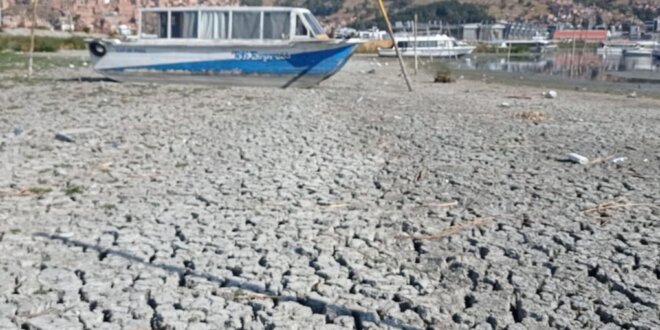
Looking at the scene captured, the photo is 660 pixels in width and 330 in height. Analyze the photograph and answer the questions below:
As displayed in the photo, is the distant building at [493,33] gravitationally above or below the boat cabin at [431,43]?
above

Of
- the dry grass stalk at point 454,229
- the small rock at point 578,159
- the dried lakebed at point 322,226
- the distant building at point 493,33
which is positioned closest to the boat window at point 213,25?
the dried lakebed at point 322,226

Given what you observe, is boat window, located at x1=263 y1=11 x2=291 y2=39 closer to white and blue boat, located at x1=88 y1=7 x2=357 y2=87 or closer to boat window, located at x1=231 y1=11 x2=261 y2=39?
white and blue boat, located at x1=88 y1=7 x2=357 y2=87

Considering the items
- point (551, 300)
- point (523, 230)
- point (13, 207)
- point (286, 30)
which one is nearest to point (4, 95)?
point (286, 30)

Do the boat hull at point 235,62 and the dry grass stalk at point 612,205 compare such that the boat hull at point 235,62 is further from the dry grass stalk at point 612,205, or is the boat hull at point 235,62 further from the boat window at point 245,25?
the dry grass stalk at point 612,205

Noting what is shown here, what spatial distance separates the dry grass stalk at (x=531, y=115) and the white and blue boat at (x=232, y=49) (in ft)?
18.4

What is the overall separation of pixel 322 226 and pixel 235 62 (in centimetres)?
1346

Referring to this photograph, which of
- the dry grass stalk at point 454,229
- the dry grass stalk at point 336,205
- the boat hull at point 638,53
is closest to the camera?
the dry grass stalk at point 454,229

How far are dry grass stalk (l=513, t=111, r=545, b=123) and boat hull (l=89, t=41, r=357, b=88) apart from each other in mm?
5620

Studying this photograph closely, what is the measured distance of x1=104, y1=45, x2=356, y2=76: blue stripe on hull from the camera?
730 inches

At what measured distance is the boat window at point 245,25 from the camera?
1867 cm

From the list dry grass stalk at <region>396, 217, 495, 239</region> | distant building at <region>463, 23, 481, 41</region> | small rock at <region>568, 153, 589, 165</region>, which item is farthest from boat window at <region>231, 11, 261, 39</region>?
distant building at <region>463, 23, 481, 41</region>

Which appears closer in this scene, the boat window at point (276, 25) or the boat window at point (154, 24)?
the boat window at point (276, 25)

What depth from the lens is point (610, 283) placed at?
448 centimetres

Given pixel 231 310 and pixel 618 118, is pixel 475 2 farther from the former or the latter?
pixel 231 310
